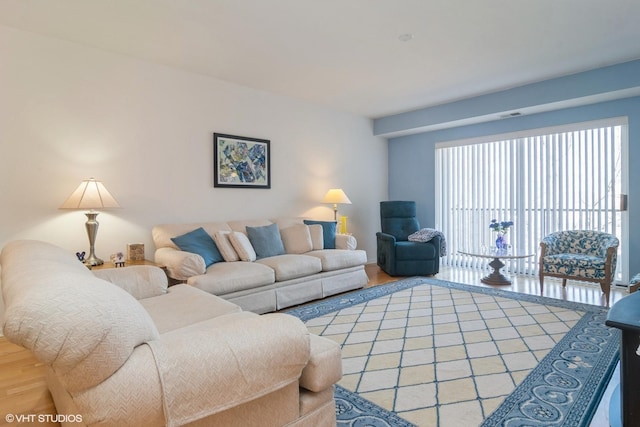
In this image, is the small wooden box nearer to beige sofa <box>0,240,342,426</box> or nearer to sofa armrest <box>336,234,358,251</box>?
beige sofa <box>0,240,342,426</box>

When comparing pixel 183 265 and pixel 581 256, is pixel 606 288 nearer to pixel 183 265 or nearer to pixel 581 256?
pixel 581 256

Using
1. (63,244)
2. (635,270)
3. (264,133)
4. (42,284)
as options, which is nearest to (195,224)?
(63,244)

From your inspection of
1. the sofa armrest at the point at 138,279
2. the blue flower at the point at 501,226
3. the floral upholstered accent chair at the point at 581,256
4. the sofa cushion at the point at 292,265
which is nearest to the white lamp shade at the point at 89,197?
the sofa armrest at the point at 138,279

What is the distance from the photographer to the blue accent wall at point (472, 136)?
4191 mm

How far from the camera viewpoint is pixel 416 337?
2.80 meters

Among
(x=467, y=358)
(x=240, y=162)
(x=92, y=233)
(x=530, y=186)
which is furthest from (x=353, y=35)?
(x=530, y=186)

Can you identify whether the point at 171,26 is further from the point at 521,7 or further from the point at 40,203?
the point at 521,7

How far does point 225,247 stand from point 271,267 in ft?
1.76

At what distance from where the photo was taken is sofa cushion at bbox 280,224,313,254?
4.33 meters

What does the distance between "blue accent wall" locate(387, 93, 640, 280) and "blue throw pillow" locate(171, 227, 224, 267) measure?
3923mm

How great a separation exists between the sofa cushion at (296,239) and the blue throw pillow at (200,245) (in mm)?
940

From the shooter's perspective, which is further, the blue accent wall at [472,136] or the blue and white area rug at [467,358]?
the blue accent wall at [472,136]

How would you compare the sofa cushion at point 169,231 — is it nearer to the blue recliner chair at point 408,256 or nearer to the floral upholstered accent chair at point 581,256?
the blue recliner chair at point 408,256

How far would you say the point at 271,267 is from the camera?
358cm
